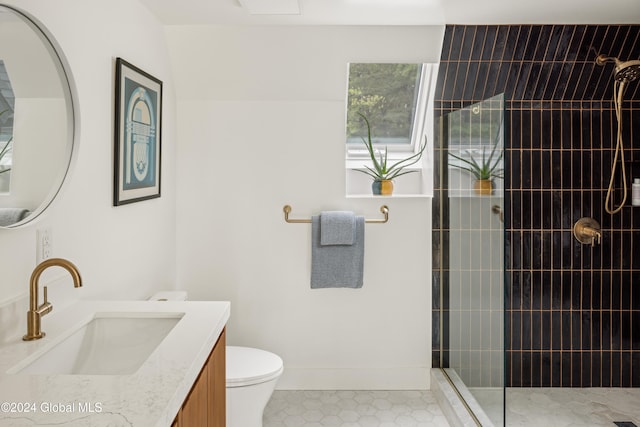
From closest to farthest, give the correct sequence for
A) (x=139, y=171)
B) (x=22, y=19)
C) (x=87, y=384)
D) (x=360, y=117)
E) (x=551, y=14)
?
(x=87, y=384), (x=22, y=19), (x=139, y=171), (x=551, y=14), (x=360, y=117)

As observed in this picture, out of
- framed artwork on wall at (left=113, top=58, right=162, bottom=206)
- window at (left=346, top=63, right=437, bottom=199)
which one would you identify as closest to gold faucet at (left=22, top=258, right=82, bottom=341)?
framed artwork on wall at (left=113, top=58, right=162, bottom=206)

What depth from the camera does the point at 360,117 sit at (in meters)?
3.38

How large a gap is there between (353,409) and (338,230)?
3.30 ft

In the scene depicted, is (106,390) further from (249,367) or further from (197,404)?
(249,367)

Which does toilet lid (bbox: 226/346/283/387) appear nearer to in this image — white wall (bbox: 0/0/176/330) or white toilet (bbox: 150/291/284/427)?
white toilet (bbox: 150/291/284/427)

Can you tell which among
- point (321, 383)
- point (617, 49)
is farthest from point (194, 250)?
point (617, 49)

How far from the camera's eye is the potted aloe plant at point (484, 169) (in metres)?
→ 2.27

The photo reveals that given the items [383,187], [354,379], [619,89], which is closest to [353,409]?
[354,379]

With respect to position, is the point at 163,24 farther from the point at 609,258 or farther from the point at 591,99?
the point at 609,258

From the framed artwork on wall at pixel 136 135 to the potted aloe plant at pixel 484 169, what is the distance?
5.11 ft

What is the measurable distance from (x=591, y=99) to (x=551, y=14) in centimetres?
72

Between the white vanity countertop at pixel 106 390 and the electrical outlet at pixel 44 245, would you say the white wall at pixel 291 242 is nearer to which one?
the electrical outlet at pixel 44 245

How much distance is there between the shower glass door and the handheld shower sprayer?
3.03 feet

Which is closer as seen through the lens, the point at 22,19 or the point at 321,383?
the point at 22,19
